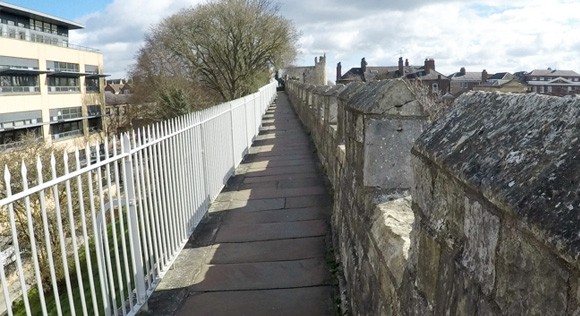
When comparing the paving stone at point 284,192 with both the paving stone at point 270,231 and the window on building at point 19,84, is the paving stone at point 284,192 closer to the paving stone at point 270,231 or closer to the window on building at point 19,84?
the paving stone at point 270,231

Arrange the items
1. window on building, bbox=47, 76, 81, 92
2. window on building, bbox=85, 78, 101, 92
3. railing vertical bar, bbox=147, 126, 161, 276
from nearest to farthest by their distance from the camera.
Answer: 1. railing vertical bar, bbox=147, 126, 161, 276
2. window on building, bbox=47, 76, 81, 92
3. window on building, bbox=85, 78, 101, 92

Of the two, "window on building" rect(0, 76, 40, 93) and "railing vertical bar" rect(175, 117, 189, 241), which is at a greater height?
"window on building" rect(0, 76, 40, 93)

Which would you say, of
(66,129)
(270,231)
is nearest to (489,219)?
(270,231)

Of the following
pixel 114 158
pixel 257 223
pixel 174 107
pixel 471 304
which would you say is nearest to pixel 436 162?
pixel 471 304

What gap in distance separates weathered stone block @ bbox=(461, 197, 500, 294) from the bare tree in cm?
4002

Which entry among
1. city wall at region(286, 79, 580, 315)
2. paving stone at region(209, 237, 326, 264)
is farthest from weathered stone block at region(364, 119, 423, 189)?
paving stone at region(209, 237, 326, 264)

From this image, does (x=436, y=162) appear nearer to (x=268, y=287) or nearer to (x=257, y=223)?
(x=268, y=287)

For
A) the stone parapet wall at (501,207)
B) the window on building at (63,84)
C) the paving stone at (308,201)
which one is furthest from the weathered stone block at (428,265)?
the window on building at (63,84)

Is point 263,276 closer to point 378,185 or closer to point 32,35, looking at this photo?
point 378,185

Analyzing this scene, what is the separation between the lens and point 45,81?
46125mm

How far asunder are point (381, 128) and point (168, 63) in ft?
141

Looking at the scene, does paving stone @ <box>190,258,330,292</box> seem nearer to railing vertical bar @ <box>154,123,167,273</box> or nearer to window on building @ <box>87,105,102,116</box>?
railing vertical bar @ <box>154,123,167,273</box>

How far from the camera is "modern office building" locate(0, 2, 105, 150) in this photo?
41.3 metres

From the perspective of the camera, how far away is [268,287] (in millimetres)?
4254
